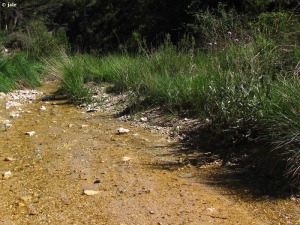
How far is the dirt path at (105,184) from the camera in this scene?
3.04m

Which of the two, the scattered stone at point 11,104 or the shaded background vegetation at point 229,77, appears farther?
the scattered stone at point 11,104

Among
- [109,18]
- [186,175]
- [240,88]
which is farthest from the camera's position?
[109,18]

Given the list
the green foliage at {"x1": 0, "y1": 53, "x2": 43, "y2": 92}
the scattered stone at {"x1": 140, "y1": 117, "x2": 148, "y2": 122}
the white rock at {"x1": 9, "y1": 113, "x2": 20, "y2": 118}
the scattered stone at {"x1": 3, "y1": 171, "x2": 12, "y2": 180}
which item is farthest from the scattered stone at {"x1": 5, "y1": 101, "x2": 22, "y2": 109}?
the scattered stone at {"x1": 3, "y1": 171, "x2": 12, "y2": 180}

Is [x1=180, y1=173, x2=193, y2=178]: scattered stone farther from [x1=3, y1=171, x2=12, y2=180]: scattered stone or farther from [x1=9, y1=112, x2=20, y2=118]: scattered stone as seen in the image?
[x1=9, y1=112, x2=20, y2=118]: scattered stone

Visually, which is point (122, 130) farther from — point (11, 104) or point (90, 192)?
point (11, 104)

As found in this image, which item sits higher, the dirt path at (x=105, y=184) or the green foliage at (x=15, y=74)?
the dirt path at (x=105, y=184)

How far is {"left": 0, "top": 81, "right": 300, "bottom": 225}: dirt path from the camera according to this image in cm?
304

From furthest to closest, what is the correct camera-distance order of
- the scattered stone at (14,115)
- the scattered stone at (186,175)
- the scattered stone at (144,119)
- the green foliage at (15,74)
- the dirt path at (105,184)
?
the green foliage at (15,74)
the scattered stone at (14,115)
the scattered stone at (144,119)
the scattered stone at (186,175)
the dirt path at (105,184)

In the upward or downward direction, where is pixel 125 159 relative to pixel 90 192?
downward

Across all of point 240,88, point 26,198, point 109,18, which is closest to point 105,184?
point 26,198

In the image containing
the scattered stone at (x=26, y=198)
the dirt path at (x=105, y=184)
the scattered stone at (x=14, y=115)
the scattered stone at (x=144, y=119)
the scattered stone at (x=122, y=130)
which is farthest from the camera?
the scattered stone at (x=14, y=115)

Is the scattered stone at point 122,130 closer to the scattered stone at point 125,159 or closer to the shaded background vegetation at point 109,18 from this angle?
the scattered stone at point 125,159

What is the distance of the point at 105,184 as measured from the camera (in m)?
3.61

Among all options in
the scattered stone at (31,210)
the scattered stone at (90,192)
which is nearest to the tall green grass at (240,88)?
the scattered stone at (90,192)
